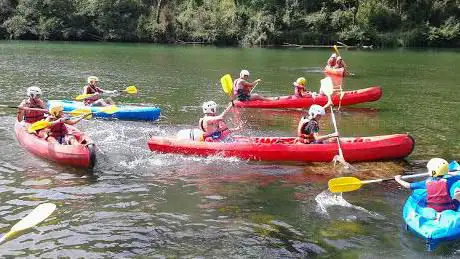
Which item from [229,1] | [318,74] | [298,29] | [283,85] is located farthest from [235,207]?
[229,1]

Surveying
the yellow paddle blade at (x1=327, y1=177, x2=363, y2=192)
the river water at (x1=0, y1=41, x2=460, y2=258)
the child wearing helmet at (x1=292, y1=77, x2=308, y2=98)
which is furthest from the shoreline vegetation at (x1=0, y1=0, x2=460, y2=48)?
the yellow paddle blade at (x1=327, y1=177, x2=363, y2=192)

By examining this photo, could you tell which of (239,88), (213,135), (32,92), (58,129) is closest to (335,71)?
(239,88)

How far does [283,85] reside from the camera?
24.0 metres

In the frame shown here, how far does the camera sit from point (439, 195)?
7.65m

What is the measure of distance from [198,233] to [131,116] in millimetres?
8361

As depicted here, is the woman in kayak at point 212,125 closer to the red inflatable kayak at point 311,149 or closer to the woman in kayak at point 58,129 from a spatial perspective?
the red inflatable kayak at point 311,149

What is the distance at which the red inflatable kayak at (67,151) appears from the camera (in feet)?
34.7

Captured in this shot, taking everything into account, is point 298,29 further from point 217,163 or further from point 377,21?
point 217,163

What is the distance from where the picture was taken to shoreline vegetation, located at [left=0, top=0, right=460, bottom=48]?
1976 inches

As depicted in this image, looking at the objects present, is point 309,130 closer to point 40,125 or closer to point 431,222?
point 431,222

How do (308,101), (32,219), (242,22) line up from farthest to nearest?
(242,22)
(308,101)
(32,219)

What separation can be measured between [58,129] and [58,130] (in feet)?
0.07

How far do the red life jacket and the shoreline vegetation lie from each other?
1572 inches

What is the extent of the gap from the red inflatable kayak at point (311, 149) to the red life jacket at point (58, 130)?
2733 mm
